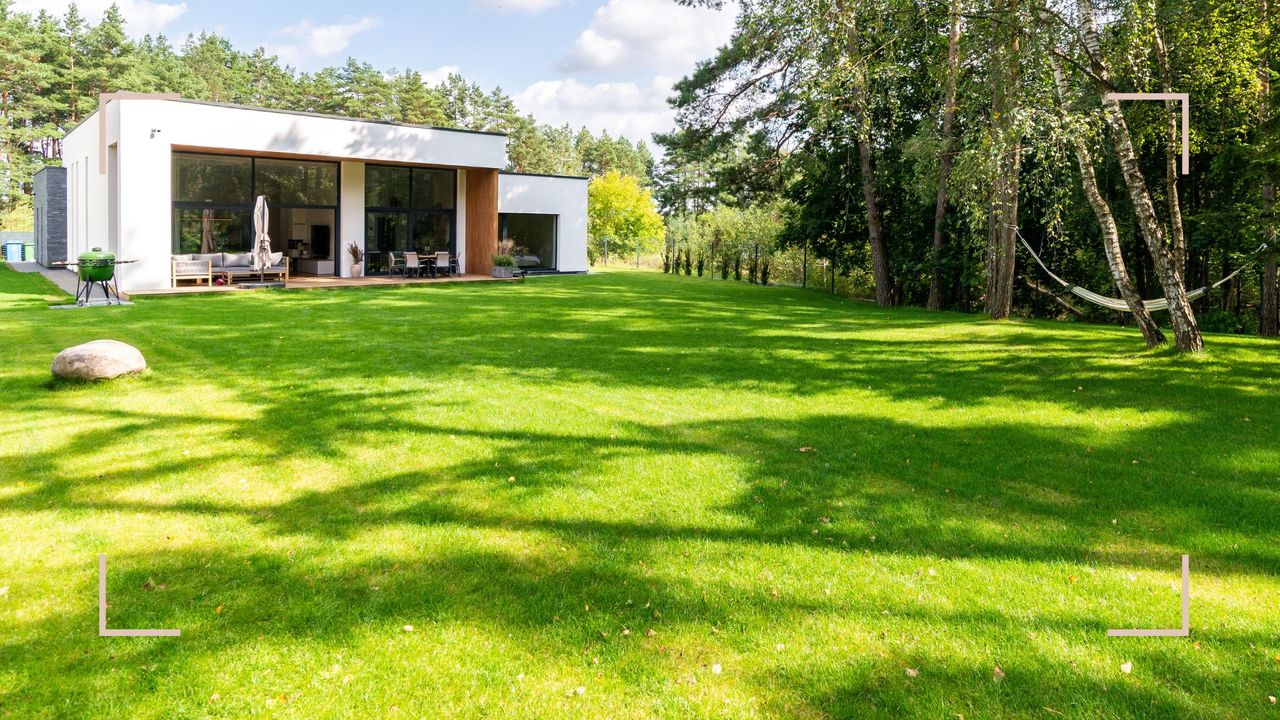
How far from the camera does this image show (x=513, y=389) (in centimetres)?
753

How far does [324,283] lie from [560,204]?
972 cm

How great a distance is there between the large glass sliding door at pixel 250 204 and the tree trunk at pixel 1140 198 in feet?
57.0

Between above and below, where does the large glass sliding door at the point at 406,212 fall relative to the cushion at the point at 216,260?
above

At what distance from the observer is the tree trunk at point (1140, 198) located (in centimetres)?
880

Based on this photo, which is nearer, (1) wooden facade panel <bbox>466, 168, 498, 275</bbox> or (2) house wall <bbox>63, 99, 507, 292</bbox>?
(2) house wall <bbox>63, 99, 507, 292</bbox>

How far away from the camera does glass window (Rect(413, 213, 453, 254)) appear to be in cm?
2272

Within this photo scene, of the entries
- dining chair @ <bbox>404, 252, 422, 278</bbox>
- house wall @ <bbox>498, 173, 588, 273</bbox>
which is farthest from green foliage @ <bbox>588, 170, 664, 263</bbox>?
dining chair @ <bbox>404, 252, 422, 278</bbox>

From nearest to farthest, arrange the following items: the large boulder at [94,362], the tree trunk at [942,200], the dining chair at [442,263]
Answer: the large boulder at [94,362]
the tree trunk at [942,200]
the dining chair at [442,263]

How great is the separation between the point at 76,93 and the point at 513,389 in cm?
4767

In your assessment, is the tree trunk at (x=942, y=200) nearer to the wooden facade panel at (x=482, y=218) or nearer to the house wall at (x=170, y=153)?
the house wall at (x=170, y=153)

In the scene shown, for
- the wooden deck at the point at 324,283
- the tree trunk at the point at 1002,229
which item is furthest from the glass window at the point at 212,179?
the tree trunk at the point at 1002,229

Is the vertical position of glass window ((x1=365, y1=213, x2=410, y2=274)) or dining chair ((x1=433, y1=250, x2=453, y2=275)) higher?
glass window ((x1=365, y1=213, x2=410, y2=274))

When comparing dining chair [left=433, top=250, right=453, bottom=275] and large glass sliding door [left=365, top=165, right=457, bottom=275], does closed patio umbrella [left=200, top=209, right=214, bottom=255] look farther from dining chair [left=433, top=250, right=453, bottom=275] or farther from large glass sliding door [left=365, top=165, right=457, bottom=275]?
dining chair [left=433, top=250, right=453, bottom=275]

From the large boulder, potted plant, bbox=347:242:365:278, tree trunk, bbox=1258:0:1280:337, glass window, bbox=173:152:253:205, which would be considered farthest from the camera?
potted plant, bbox=347:242:365:278
